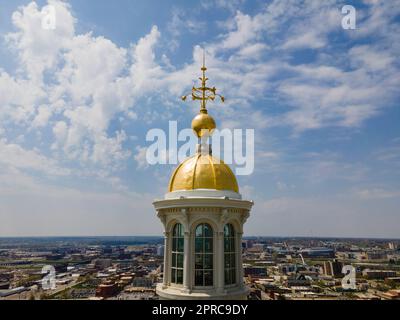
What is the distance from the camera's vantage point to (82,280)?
98.5 metres

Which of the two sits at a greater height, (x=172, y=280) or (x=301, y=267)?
(x=172, y=280)

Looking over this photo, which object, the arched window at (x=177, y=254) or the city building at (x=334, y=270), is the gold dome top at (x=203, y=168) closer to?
the arched window at (x=177, y=254)

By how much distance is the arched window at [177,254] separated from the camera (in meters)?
13.0

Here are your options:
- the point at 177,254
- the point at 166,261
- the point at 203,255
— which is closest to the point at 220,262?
the point at 203,255

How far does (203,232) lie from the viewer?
13.0 metres

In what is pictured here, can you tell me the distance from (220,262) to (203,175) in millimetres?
3444

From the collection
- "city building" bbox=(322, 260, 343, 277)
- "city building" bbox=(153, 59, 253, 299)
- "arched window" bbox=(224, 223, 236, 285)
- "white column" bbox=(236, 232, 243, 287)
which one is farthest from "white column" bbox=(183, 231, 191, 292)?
"city building" bbox=(322, 260, 343, 277)

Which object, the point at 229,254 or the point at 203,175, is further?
the point at 203,175

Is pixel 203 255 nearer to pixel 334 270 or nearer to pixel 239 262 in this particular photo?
pixel 239 262

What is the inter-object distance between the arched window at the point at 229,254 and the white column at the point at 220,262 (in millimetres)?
381

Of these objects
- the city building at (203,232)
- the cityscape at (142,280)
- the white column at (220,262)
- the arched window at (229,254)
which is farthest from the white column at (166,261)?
the cityscape at (142,280)

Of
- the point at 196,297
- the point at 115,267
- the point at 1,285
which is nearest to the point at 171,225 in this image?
the point at 196,297
